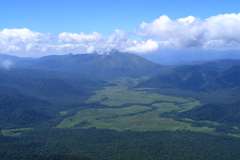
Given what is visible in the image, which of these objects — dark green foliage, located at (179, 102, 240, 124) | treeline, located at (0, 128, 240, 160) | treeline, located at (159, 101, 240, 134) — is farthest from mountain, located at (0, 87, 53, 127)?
dark green foliage, located at (179, 102, 240, 124)

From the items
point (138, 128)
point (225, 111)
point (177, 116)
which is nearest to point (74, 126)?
point (138, 128)

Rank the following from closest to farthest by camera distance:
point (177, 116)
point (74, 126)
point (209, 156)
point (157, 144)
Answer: point (209, 156) < point (157, 144) < point (74, 126) < point (177, 116)

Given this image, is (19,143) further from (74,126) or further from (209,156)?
(209,156)

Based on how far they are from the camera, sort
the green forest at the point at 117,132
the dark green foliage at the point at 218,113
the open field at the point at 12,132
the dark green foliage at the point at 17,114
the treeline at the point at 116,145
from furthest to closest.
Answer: the dark green foliage at the point at 218,113 → the dark green foliage at the point at 17,114 → the open field at the point at 12,132 → the green forest at the point at 117,132 → the treeline at the point at 116,145

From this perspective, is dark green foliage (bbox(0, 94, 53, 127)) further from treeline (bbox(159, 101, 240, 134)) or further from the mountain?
treeline (bbox(159, 101, 240, 134))

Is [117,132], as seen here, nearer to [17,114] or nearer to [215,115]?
[17,114]

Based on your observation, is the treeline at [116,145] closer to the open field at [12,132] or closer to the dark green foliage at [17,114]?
the open field at [12,132]

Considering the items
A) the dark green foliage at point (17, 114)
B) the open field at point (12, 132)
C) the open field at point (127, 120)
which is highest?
the dark green foliage at point (17, 114)

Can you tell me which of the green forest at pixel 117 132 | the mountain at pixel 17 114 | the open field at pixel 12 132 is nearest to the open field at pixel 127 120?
the green forest at pixel 117 132

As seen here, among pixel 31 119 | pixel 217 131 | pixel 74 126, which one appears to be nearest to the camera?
pixel 217 131

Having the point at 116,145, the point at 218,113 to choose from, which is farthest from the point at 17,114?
the point at 218,113
